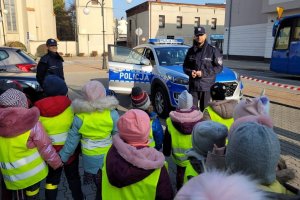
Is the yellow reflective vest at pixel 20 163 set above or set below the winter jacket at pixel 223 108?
below

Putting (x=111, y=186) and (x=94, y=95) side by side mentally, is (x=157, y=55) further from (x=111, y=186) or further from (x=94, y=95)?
(x=111, y=186)

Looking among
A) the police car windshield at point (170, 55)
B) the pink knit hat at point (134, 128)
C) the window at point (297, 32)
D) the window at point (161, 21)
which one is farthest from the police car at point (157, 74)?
the window at point (161, 21)

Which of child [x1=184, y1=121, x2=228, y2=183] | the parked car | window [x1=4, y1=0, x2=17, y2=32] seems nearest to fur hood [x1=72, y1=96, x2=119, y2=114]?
child [x1=184, y1=121, x2=228, y2=183]

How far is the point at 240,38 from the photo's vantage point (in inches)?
1276

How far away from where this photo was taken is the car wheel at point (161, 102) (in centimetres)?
677

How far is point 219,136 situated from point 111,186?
0.84 metres

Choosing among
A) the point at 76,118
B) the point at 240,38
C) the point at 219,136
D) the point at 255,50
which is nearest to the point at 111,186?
the point at 219,136

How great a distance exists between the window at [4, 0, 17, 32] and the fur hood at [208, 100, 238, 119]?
124 feet

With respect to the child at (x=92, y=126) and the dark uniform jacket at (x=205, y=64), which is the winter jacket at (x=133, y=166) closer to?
the child at (x=92, y=126)

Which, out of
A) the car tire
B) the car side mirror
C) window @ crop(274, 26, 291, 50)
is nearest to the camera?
the car tire

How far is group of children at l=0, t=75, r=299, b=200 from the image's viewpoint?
1423 mm

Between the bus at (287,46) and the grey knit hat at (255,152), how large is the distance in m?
14.5

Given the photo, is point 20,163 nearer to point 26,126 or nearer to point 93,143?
point 26,126

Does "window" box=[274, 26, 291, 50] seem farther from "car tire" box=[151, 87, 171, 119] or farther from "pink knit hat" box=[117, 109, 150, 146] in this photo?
"pink knit hat" box=[117, 109, 150, 146]
